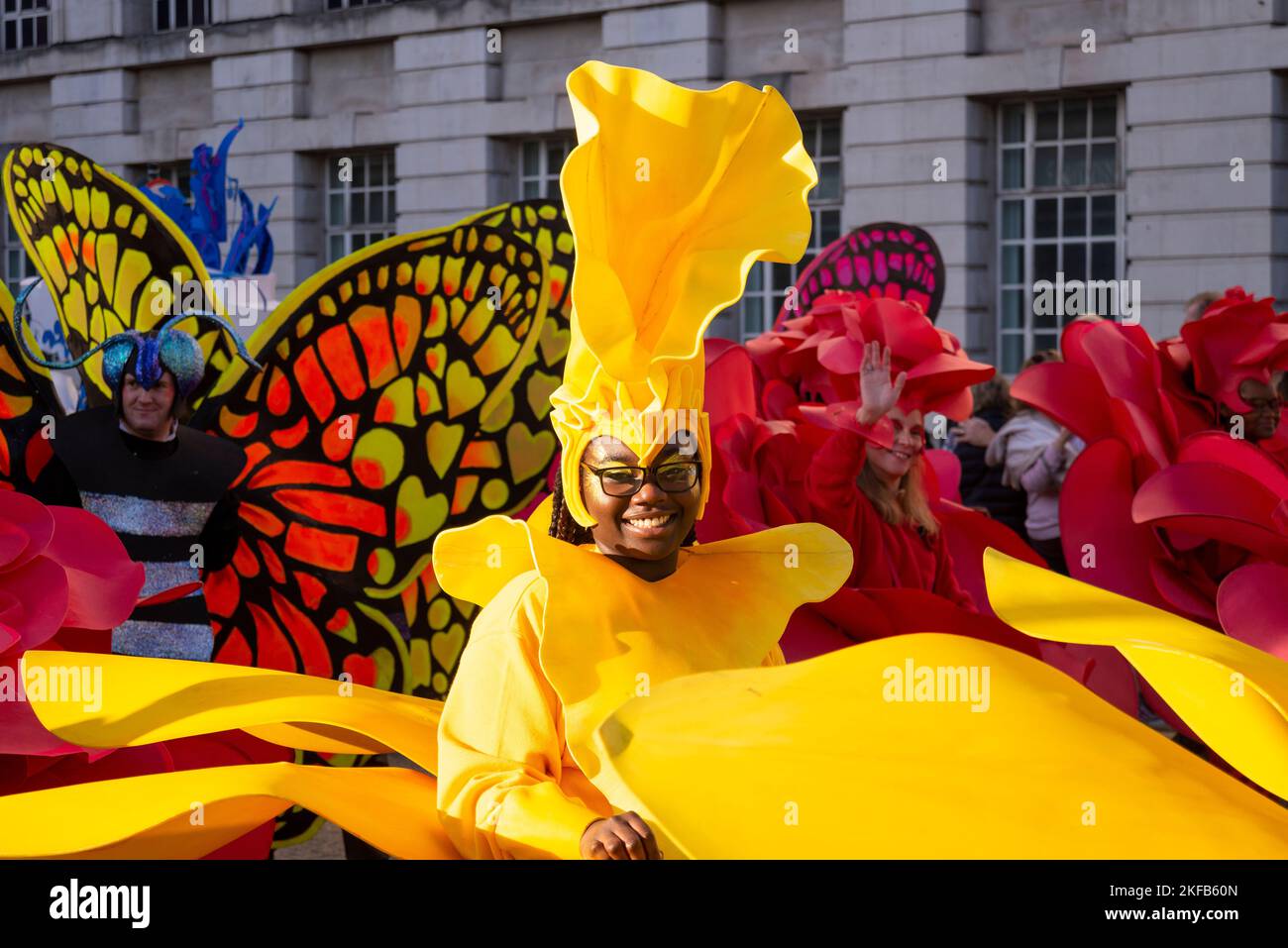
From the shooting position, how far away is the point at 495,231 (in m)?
5.04

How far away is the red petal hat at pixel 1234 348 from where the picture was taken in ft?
13.5

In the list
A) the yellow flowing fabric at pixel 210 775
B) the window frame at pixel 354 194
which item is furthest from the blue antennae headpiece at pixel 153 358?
the window frame at pixel 354 194

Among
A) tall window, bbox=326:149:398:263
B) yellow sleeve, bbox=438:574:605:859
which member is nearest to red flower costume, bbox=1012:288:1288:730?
yellow sleeve, bbox=438:574:605:859

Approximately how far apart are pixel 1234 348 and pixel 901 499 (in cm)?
87

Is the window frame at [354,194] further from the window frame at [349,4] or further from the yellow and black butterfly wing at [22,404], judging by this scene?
the yellow and black butterfly wing at [22,404]

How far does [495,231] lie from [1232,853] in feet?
11.5

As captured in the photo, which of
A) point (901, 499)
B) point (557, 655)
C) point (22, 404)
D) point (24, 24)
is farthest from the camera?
point (24, 24)

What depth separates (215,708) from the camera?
2.48 m

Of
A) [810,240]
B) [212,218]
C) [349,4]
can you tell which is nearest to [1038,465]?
[212,218]

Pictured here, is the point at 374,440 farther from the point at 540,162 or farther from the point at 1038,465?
the point at 540,162

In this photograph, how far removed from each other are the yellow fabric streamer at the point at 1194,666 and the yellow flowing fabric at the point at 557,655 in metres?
0.53

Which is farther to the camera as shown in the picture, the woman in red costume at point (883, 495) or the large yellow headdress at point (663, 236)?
the woman in red costume at point (883, 495)
